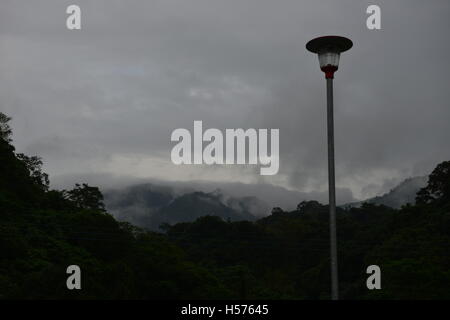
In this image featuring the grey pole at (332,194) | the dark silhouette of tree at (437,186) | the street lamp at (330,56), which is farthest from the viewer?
the dark silhouette of tree at (437,186)

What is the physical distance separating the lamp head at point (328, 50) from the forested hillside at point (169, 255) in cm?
2318

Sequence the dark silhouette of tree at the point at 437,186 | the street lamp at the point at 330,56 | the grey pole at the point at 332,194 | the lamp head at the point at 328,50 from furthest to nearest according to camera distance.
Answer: the dark silhouette of tree at the point at 437,186, the lamp head at the point at 328,50, the street lamp at the point at 330,56, the grey pole at the point at 332,194

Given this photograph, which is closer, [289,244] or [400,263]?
[400,263]

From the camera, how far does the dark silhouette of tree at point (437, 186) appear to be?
194ft

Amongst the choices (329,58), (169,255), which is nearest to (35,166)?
(169,255)

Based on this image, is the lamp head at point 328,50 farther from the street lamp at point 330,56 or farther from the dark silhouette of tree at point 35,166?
the dark silhouette of tree at point 35,166

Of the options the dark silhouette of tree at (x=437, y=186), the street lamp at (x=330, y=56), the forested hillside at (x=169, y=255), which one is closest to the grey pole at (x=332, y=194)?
the street lamp at (x=330, y=56)

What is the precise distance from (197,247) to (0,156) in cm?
3470

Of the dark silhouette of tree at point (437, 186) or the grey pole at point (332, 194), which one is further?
the dark silhouette of tree at point (437, 186)

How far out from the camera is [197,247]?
71.9 meters

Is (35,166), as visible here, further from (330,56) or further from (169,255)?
(330,56)

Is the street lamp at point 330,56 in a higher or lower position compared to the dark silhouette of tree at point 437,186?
lower
